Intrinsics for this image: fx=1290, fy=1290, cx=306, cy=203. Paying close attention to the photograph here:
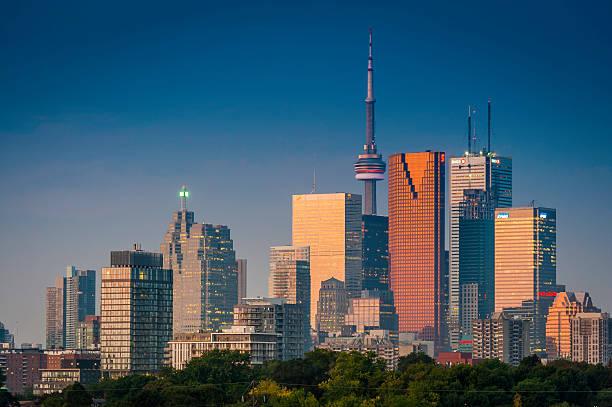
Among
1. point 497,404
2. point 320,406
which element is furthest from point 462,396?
point 320,406

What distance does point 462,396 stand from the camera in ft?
645

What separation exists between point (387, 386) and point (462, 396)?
11514 millimetres

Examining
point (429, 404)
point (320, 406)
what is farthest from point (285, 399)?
point (429, 404)

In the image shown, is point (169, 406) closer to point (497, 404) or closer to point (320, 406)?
point (320, 406)

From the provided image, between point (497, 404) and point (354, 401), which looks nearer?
point (354, 401)

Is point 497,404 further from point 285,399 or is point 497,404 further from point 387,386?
point 285,399

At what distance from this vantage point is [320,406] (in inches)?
7347

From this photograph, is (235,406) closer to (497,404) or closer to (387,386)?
(387,386)

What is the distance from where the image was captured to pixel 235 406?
19525 centimetres

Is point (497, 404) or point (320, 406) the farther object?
point (497, 404)

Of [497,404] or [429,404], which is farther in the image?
[497,404]

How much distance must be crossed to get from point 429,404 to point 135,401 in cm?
4299

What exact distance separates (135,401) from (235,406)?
1564cm

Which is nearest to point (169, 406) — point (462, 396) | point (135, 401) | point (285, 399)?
point (135, 401)
